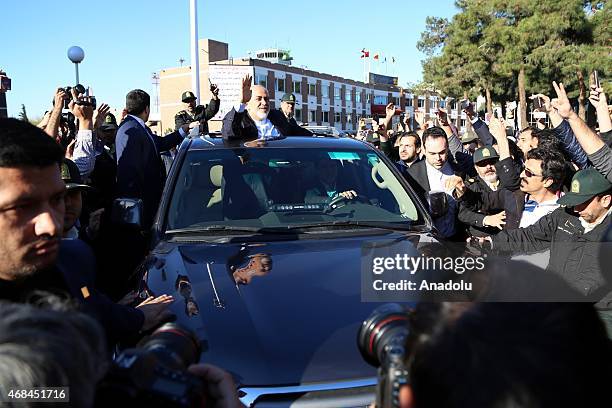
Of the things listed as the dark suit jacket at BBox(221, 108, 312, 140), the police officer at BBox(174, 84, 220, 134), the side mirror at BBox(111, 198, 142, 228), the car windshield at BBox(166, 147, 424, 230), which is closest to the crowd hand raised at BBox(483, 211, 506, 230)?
the car windshield at BBox(166, 147, 424, 230)

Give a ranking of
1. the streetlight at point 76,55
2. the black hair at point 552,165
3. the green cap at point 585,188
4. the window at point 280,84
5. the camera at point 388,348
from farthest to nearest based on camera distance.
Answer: the window at point 280,84 < the streetlight at point 76,55 < the black hair at point 552,165 < the green cap at point 585,188 < the camera at point 388,348

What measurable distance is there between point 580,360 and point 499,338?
0.12 m

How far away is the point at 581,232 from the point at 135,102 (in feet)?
13.7

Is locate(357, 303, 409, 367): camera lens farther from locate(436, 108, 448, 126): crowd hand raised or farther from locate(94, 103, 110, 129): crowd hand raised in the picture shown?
locate(436, 108, 448, 126): crowd hand raised

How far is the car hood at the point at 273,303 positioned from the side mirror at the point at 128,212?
0.27 metres

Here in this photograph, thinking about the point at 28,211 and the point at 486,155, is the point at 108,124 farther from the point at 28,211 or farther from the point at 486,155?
the point at 28,211

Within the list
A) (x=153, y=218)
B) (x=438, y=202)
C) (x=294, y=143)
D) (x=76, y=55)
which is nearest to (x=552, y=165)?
(x=438, y=202)

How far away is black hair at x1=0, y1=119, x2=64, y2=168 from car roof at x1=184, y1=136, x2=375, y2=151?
208 centimetres

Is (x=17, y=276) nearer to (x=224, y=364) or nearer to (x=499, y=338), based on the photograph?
(x=224, y=364)

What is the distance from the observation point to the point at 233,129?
432cm

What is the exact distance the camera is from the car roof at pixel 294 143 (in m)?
3.69

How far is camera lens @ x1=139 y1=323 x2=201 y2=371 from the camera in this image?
1.12m

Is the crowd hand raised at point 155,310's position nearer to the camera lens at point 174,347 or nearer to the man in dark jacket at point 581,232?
the camera lens at point 174,347

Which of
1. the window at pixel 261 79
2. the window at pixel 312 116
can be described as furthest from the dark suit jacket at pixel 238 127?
the window at pixel 312 116
